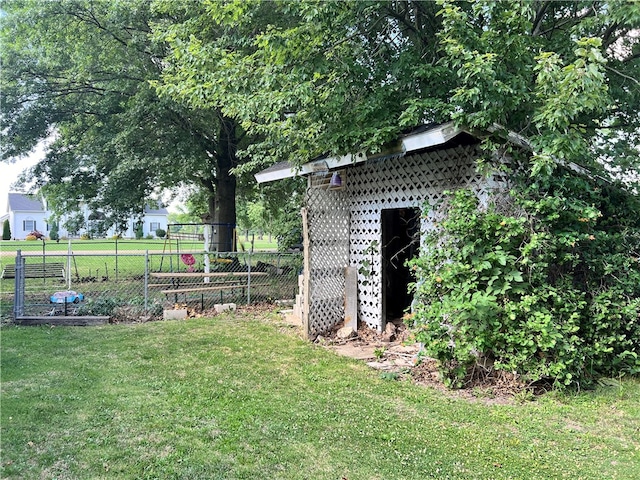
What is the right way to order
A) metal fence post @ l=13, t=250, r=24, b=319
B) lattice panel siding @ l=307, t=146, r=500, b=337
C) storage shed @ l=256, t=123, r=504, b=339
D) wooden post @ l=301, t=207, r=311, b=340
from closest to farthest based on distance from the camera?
1. storage shed @ l=256, t=123, r=504, b=339
2. lattice panel siding @ l=307, t=146, r=500, b=337
3. wooden post @ l=301, t=207, r=311, b=340
4. metal fence post @ l=13, t=250, r=24, b=319

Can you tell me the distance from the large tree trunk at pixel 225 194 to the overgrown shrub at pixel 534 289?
9.41m

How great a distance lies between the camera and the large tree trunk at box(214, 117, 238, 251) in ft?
41.3

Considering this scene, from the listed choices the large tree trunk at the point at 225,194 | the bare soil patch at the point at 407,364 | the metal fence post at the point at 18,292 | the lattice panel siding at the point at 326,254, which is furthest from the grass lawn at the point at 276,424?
the large tree trunk at the point at 225,194

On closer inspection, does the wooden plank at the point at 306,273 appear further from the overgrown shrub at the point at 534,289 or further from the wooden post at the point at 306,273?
the overgrown shrub at the point at 534,289

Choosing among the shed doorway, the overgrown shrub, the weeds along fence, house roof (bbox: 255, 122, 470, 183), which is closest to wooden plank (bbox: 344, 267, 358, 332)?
the shed doorway

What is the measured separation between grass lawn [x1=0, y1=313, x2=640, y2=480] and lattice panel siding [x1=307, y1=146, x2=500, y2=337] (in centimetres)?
133

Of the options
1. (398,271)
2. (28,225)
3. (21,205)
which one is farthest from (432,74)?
(21,205)

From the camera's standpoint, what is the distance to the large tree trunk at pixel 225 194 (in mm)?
12586

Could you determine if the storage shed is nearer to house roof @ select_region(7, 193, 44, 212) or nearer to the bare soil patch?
the bare soil patch

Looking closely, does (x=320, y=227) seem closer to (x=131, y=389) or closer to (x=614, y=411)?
(x=131, y=389)

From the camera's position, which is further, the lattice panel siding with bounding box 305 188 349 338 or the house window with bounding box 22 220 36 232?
the house window with bounding box 22 220 36 232

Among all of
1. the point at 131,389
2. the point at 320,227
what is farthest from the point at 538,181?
the point at 131,389

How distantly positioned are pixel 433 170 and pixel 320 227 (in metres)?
1.75

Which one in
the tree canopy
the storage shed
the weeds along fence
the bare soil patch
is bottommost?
the bare soil patch
